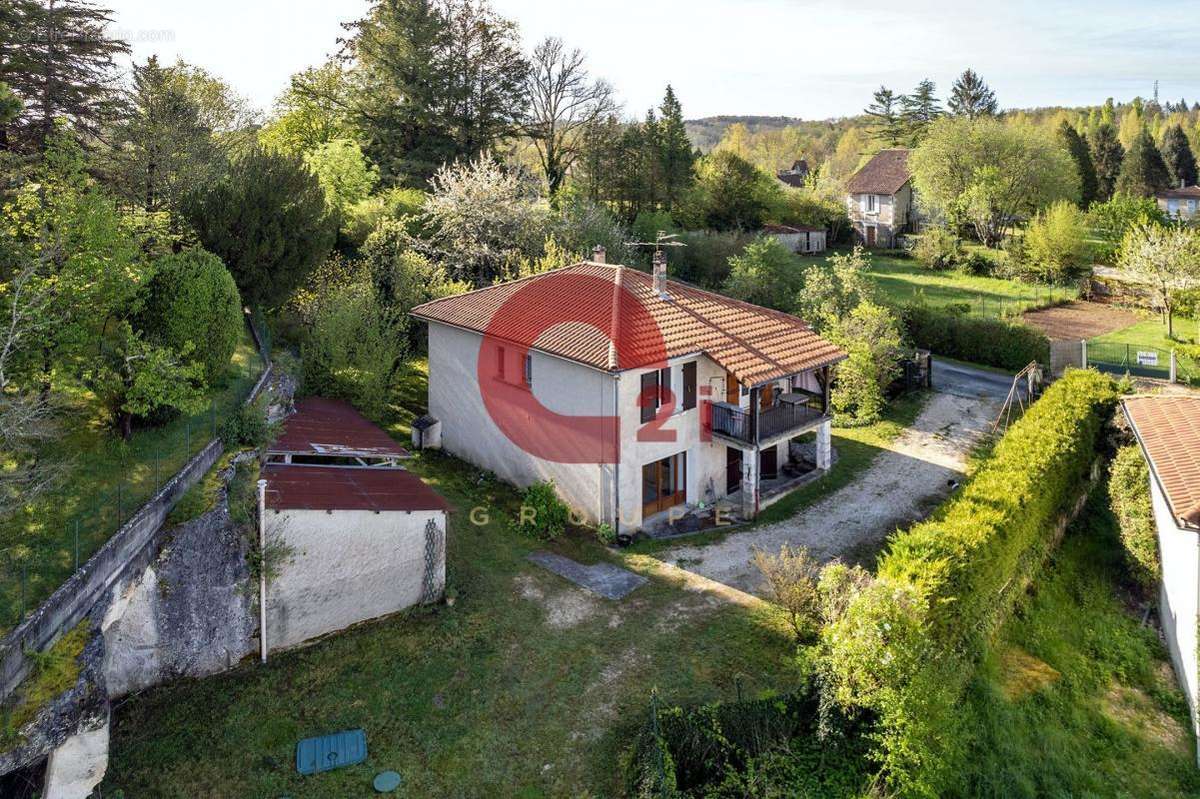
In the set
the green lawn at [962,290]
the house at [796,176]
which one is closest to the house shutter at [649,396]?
the green lawn at [962,290]

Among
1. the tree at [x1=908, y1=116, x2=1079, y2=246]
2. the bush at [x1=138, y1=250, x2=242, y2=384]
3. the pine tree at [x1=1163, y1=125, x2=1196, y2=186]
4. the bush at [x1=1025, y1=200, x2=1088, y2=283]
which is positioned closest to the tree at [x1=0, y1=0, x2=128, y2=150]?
the bush at [x1=138, y1=250, x2=242, y2=384]

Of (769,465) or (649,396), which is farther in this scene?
(769,465)

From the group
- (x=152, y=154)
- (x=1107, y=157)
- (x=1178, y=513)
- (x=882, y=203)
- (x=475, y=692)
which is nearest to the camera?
(x=475, y=692)

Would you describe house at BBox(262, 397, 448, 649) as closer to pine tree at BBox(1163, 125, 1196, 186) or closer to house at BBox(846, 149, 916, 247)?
house at BBox(846, 149, 916, 247)

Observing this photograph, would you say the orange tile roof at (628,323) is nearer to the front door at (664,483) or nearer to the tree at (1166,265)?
the front door at (664,483)

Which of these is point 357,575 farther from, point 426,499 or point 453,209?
point 453,209

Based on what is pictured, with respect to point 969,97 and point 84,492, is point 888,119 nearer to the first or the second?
point 969,97

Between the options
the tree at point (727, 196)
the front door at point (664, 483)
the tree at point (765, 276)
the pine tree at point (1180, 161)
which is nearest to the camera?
the front door at point (664, 483)

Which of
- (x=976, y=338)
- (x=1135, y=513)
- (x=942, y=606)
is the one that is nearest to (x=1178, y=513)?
(x=942, y=606)
